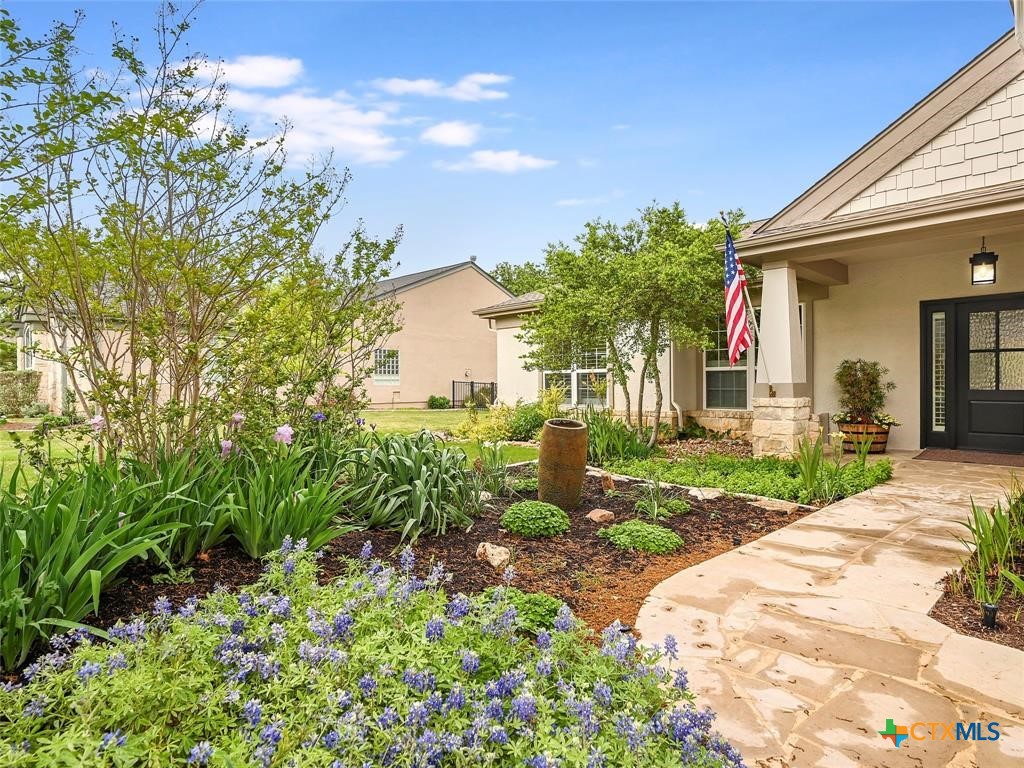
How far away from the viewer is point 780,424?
731 cm

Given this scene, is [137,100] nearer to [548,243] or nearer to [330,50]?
[330,50]

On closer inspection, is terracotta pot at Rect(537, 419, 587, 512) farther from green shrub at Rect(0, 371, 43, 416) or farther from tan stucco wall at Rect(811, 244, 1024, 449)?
green shrub at Rect(0, 371, 43, 416)

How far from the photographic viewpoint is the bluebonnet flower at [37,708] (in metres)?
1.34

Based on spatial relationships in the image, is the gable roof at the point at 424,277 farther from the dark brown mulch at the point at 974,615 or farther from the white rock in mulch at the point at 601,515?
the dark brown mulch at the point at 974,615

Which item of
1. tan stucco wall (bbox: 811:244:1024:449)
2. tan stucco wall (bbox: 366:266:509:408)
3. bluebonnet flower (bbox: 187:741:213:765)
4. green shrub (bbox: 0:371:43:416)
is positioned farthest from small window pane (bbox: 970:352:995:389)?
green shrub (bbox: 0:371:43:416)

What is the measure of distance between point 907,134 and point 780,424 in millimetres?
4310

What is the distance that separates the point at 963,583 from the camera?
308cm

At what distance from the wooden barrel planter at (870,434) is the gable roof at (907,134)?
3099mm

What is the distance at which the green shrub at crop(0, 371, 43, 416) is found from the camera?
45.3 feet

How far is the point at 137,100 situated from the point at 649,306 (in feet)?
20.1

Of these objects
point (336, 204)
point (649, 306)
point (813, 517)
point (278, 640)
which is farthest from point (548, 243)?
point (278, 640)

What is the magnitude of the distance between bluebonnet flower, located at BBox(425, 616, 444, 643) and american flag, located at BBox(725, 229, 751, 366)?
19.8 feet

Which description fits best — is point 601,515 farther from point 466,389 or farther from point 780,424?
point 466,389

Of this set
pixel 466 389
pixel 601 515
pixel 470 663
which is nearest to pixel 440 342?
pixel 466 389
